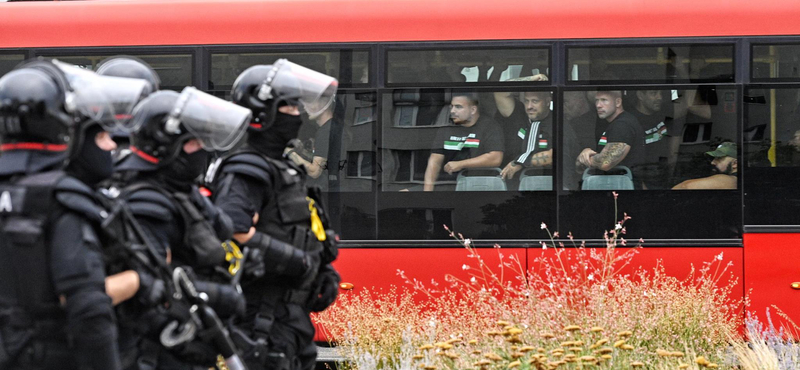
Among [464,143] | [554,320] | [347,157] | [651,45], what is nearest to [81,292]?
[554,320]

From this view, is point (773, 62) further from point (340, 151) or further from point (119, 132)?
point (119, 132)

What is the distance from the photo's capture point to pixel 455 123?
811cm

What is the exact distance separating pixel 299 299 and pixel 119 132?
124 centimetres

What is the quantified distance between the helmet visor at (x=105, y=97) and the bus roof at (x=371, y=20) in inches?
175

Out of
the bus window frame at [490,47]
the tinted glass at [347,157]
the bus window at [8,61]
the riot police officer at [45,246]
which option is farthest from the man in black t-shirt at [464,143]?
the riot police officer at [45,246]

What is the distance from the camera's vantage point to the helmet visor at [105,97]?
137 inches

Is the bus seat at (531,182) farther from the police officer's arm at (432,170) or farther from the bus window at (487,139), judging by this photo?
Result: the police officer's arm at (432,170)

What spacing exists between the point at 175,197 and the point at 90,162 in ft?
1.42

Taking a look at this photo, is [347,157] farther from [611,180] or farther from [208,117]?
[208,117]

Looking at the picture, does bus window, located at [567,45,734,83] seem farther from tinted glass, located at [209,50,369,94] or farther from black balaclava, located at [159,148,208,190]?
black balaclava, located at [159,148,208,190]

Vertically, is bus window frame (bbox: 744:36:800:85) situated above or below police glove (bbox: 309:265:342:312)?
above

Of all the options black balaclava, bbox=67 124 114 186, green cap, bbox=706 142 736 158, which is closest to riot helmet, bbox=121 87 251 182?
black balaclava, bbox=67 124 114 186

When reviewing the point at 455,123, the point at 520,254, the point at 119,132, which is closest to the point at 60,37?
the point at 455,123

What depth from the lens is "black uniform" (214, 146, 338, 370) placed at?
4.61 meters
